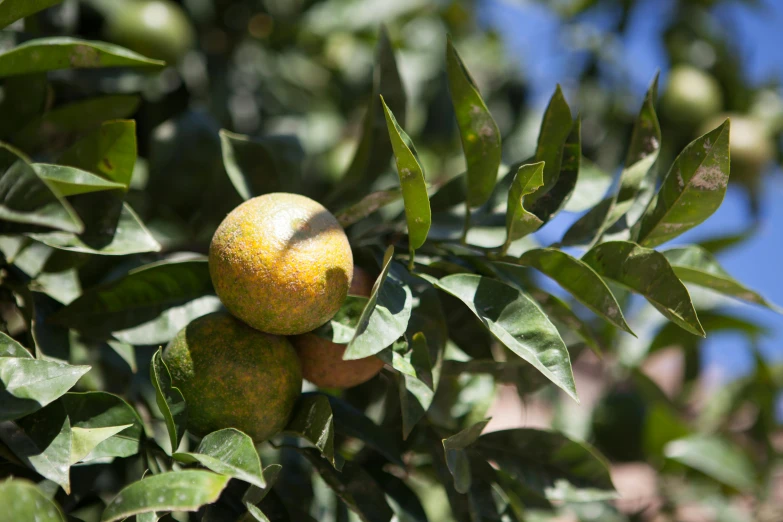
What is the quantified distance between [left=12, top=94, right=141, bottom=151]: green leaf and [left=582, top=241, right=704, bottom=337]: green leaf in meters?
0.77

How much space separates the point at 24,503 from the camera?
0.64 metres

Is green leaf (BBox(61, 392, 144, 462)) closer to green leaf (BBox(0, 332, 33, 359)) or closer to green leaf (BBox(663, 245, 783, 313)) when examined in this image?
green leaf (BBox(0, 332, 33, 359))

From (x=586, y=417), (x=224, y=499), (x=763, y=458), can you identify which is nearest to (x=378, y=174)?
(x=224, y=499)

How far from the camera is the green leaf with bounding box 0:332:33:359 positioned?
2.59ft

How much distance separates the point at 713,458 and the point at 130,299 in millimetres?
1299

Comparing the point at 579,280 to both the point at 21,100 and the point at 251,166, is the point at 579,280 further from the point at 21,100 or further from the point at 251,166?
the point at 21,100

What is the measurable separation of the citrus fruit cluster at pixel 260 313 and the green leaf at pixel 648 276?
32 centimetres

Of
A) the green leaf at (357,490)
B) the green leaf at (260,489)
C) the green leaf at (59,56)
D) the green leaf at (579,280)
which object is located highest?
the green leaf at (59,56)

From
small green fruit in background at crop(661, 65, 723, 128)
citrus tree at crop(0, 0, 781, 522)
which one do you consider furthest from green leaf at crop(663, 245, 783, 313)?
small green fruit in background at crop(661, 65, 723, 128)

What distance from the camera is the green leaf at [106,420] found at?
85 centimetres

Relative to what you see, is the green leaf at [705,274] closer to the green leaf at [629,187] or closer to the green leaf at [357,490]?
the green leaf at [629,187]

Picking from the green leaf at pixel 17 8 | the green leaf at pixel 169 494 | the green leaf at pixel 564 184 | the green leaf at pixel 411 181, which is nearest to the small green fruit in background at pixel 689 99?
the green leaf at pixel 564 184

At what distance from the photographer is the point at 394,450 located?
1.00m

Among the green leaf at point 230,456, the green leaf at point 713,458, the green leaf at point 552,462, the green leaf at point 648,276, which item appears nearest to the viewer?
the green leaf at point 230,456
